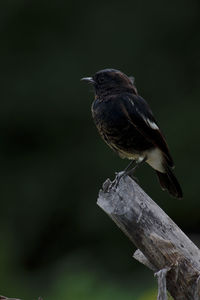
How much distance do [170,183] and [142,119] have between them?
51 centimetres

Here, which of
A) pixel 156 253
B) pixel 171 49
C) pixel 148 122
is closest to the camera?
pixel 156 253

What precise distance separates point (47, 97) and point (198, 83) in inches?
65.3

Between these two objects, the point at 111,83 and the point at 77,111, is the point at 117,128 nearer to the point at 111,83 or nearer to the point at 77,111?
the point at 111,83

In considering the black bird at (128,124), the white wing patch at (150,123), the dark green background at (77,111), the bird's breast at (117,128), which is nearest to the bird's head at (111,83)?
the black bird at (128,124)

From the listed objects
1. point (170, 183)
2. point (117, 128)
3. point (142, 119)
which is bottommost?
point (170, 183)

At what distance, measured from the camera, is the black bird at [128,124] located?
4.90 meters

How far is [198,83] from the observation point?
8.34 m

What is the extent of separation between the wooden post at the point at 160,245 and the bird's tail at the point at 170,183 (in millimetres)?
1345

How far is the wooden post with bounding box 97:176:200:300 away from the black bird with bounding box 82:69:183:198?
121cm

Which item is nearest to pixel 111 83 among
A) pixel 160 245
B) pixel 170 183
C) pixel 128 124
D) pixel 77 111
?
pixel 128 124

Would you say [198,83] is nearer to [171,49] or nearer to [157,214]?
[171,49]

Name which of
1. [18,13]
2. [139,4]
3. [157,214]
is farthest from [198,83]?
[157,214]

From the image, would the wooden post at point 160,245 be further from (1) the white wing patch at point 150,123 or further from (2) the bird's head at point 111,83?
(2) the bird's head at point 111,83

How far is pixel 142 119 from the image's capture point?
16.1ft
